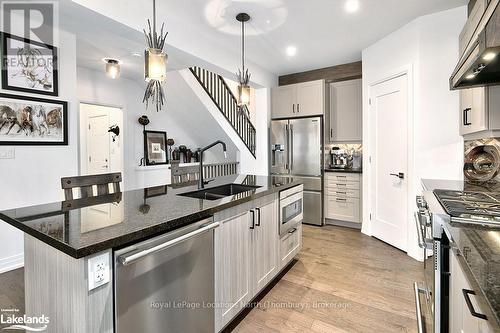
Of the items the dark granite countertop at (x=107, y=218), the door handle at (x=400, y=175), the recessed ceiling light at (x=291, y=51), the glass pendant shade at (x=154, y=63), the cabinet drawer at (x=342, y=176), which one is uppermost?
the recessed ceiling light at (x=291, y=51)

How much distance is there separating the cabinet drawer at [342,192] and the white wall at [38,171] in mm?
3765

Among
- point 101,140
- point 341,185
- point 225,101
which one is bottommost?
point 341,185

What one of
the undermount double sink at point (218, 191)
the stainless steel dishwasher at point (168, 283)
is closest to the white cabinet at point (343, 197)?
the undermount double sink at point (218, 191)

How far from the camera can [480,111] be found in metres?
2.17

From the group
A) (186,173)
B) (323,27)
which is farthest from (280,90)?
(186,173)

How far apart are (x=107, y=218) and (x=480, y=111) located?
9.63 ft

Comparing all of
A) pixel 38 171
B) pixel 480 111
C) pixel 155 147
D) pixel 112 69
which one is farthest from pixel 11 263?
pixel 480 111

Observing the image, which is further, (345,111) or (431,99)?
(345,111)

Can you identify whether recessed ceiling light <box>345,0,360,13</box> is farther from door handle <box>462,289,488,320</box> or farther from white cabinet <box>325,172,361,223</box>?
door handle <box>462,289,488,320</box>

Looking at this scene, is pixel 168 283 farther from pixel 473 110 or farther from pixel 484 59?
pixel 473 110

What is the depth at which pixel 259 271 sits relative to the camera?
2.10 metres

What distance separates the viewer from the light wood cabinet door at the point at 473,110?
211 cm

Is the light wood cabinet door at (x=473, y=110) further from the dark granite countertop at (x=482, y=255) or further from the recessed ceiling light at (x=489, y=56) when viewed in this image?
the dark granite countertop at (x=482, y=255)

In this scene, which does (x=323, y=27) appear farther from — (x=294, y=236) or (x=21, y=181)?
(x=21, y=181)
